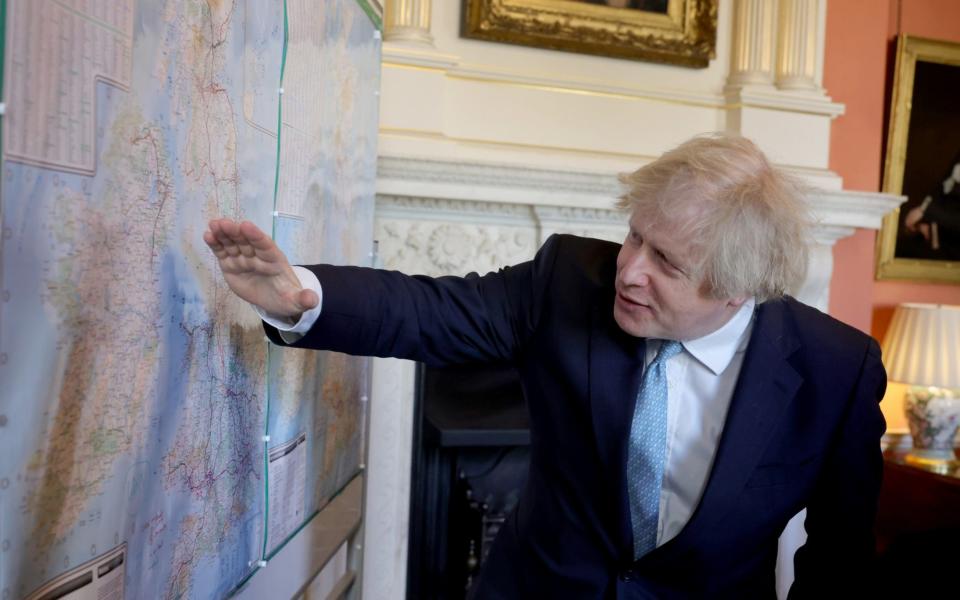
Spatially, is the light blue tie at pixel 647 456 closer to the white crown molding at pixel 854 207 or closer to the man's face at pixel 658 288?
the man's face at pixel 658 288

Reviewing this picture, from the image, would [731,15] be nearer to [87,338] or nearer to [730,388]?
[730,388]

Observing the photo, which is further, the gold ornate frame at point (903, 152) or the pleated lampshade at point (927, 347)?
the gold ornate frame at point (903, 152)

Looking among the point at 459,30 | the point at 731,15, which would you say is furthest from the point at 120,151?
the point at 731,15

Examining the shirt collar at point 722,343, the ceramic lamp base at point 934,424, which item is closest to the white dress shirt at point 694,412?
the shirt collar at point 722,343

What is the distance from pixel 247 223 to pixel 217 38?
291mm

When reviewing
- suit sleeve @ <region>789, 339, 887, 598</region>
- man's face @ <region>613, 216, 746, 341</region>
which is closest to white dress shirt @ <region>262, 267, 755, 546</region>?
man's face @ <region>613, 216, 746, 341</region>

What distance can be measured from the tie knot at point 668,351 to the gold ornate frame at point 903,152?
2.57 m

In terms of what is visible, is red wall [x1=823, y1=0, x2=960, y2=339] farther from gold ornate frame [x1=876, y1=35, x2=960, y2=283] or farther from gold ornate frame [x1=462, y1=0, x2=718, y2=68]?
gold ornate frame [x1=462, y1=0, x2=718, y2=68]

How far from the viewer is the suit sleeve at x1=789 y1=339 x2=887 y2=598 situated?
164 cm

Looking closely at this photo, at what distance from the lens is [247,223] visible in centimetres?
117

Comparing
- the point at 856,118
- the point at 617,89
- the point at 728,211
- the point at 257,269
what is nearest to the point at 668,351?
the point at 728,211

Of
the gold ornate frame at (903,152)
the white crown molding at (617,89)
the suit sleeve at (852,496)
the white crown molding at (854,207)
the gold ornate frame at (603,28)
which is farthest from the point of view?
the gold ornate frame at (903,152)

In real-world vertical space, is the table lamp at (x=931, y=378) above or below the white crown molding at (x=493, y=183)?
below

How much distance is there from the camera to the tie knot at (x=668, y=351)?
165 centimetres
